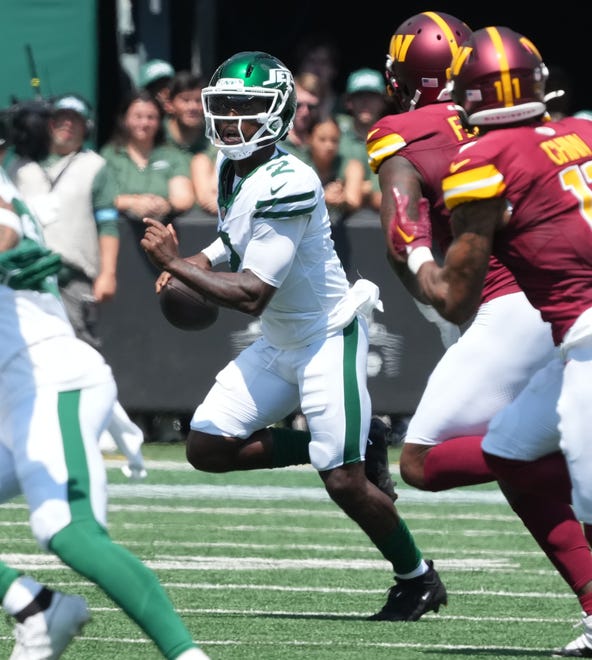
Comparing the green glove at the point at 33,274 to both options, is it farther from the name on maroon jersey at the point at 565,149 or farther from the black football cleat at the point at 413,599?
the black football cleat at the point at 413,599

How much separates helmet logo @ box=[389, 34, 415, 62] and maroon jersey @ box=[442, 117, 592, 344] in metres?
1.30

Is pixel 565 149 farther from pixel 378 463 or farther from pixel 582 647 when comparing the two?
pixel 378 463

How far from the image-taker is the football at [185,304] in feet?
20.3

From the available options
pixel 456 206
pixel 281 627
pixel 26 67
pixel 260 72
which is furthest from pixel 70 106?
pixel 456 206

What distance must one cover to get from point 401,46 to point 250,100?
54 cm

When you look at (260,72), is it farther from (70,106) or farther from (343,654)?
(70,106)

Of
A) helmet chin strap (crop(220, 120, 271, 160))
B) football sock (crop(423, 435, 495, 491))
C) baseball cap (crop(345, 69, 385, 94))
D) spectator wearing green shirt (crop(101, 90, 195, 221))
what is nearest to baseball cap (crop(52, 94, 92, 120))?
spectator wearing green shirt (crop(101, 90, 195, 221))

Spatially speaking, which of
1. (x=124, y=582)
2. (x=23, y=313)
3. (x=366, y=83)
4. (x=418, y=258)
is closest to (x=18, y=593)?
(x=124, y=582)

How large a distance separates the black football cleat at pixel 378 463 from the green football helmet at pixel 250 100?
1.08 m

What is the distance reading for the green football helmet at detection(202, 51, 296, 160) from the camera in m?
5.86

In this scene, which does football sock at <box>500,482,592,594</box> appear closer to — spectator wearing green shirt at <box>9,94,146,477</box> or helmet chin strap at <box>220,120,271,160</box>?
helmet chin strap at <box>220,120,271,160</box>

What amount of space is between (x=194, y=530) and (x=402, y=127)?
285 cm

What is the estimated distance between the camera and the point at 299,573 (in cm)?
665

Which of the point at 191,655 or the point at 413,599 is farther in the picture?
the point at 413,599
